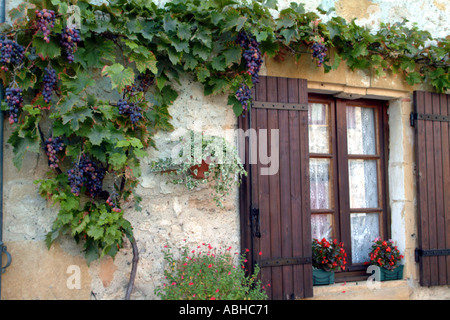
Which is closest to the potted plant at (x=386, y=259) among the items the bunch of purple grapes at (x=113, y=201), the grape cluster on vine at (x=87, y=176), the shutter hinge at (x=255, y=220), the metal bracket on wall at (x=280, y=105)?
the shutter hinge at (x=255, y=220)

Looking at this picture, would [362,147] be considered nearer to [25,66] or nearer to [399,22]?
[399,22]

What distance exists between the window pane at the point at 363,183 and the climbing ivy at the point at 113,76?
3.55 ft

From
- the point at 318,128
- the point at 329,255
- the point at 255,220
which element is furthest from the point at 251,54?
the point at 329,255

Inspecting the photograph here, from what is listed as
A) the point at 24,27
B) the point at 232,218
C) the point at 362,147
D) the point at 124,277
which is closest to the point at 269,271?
the point at 232,218

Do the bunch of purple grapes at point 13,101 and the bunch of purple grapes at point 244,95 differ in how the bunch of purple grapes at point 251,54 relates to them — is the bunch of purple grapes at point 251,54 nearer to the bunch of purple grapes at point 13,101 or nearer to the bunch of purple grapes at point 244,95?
the bunch of purple grapes at point 244,95

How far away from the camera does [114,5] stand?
2.91 meters

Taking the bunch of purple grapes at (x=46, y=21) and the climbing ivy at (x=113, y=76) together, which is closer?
the bunch of purple grapes at (x=46, y=21)

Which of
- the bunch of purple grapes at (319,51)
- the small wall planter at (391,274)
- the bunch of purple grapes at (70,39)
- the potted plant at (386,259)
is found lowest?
the small wall planter at (391,274)

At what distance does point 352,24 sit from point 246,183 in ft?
4.94

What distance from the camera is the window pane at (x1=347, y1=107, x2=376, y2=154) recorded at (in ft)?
13.2

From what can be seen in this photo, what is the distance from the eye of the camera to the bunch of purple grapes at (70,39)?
8.82 ft

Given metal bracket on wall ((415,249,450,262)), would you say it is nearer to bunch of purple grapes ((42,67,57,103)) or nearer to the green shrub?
Result: the green shrub

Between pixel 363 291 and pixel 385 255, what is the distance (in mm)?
361

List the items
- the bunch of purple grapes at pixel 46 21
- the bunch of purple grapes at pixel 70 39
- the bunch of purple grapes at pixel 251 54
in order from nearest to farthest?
1. the bunch of purple grapes at pixel 46 21
2. the bunch of purple grapes at pixel 70 39
3. the bunch of purple grapes at pixel 251 54
